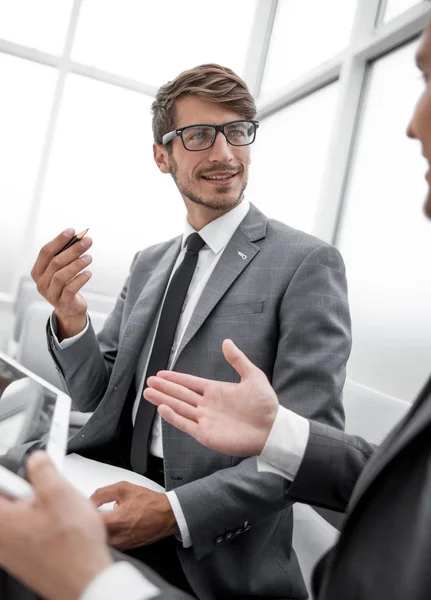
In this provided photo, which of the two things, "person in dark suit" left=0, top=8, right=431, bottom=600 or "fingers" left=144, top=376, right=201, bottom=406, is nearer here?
"person in dark suit" left=0, top=8, right=431, bottom=600

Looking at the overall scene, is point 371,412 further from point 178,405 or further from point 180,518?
point 178,405

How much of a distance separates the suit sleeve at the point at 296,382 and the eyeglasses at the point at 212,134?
477mm

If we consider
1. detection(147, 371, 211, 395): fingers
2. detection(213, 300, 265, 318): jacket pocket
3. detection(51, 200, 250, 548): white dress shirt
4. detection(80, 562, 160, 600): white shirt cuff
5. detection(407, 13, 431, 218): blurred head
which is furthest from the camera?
detection(51, 200, 250, 548): white dress shirt

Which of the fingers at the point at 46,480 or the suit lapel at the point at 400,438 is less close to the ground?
the suit lapel at the point at 400,438

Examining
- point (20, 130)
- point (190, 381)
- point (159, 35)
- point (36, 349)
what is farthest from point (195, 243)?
point (159, 35)

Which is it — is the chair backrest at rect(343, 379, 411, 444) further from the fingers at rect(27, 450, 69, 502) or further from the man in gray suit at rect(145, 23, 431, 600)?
the fingers at rect(27, 450, 69, 502)

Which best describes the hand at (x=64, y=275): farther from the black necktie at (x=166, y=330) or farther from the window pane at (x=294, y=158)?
the window pane at (x=294, y=158)

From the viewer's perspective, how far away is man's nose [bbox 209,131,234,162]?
152cm

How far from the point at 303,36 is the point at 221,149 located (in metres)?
2.24

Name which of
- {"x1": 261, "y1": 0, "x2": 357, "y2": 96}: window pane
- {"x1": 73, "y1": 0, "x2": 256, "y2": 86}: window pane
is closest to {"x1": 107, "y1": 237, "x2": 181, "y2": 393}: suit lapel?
{"x1": 261, "y1": 0, "x2": 357, "y2": 96}: window pane

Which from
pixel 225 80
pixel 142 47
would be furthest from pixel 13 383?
pixel 142 47

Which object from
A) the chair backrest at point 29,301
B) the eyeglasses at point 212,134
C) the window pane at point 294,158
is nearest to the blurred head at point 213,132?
the eyeglasses at point 212,134

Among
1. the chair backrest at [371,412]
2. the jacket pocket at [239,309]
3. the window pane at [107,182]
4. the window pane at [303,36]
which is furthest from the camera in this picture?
the window pane at [107,182]

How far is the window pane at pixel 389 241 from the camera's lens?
2.05m
